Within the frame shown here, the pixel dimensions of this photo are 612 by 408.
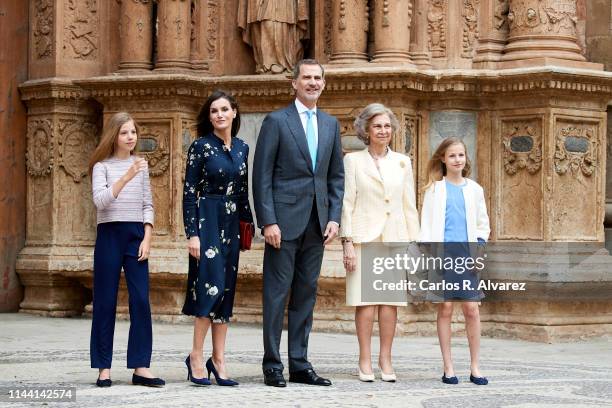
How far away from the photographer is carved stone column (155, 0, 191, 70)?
51.0 ft

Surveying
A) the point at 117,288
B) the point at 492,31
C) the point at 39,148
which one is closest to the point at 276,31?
the point at 492,31

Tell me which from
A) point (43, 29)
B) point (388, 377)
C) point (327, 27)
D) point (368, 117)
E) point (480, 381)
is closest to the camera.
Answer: point (480, 381)

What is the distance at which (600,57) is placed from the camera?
15.8m

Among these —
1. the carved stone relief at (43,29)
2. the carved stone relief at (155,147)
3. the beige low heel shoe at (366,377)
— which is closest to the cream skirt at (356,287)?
the beige low heel shoe at (366,377)

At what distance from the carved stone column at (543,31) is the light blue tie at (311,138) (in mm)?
4965

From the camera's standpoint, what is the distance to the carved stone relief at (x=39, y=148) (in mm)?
16266

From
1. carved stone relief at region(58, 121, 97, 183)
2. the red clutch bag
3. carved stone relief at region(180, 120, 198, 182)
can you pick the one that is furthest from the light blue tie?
carved stone relief at region(58, 121, 97, 183)

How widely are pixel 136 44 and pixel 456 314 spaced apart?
4628 millimetres

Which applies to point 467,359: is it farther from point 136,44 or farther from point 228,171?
point 136,44

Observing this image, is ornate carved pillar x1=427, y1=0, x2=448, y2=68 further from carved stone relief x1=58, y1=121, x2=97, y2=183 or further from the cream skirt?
the cream skirt

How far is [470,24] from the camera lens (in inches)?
587

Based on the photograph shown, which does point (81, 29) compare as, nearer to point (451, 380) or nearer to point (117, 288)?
point (117, 288)

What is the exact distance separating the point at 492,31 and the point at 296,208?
5.65 metres

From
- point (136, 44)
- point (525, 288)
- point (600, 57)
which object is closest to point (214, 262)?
point (525, 288)
